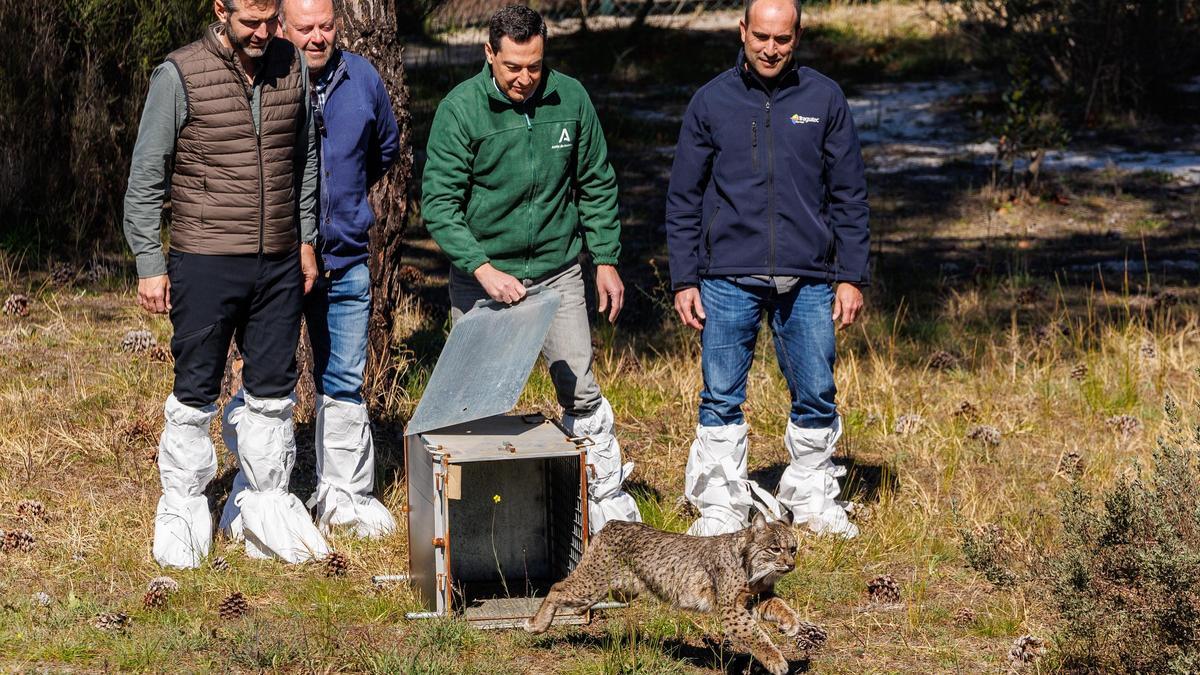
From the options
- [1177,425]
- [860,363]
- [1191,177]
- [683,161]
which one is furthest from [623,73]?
[683,161]

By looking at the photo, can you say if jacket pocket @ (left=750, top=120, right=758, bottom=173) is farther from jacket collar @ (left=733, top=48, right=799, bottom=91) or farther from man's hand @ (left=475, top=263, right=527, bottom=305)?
man's hand @ (left=475, top=263, right=527, bottom=305)

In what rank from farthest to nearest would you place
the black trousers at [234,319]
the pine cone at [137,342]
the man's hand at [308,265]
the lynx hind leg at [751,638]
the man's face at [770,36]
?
the pine cone at [137,342]
the man's hand at [308,265]
the man's face at [770,36]
the black trousers at [234,319]
the lynx hind leg at [751,638]

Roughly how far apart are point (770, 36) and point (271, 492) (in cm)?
253

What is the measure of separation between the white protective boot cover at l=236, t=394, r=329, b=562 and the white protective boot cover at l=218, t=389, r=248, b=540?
0.10 metres

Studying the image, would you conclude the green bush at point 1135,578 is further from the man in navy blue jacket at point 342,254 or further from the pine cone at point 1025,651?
the man in navy blue jacket at point 342,254

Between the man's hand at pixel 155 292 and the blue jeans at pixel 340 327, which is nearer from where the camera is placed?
the man's hand at pixel 155 292

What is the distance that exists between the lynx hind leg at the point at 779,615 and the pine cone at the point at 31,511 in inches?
121

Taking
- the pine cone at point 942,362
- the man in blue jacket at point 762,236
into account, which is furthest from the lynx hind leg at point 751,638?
the pine cone at point 942,362

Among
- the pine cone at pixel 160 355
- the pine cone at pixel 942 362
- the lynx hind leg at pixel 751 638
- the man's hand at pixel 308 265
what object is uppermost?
the man's hand at pixel 308 265

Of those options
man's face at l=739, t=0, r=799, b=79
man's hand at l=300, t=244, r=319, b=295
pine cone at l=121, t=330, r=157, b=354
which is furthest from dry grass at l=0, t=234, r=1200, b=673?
man's face at l=739, t=0, r=799, b=79

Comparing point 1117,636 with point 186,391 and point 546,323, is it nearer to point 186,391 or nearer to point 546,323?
point 546,323

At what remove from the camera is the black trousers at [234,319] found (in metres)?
5.07

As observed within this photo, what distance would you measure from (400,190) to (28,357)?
8.12 ft

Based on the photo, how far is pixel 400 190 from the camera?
23.3 ft
